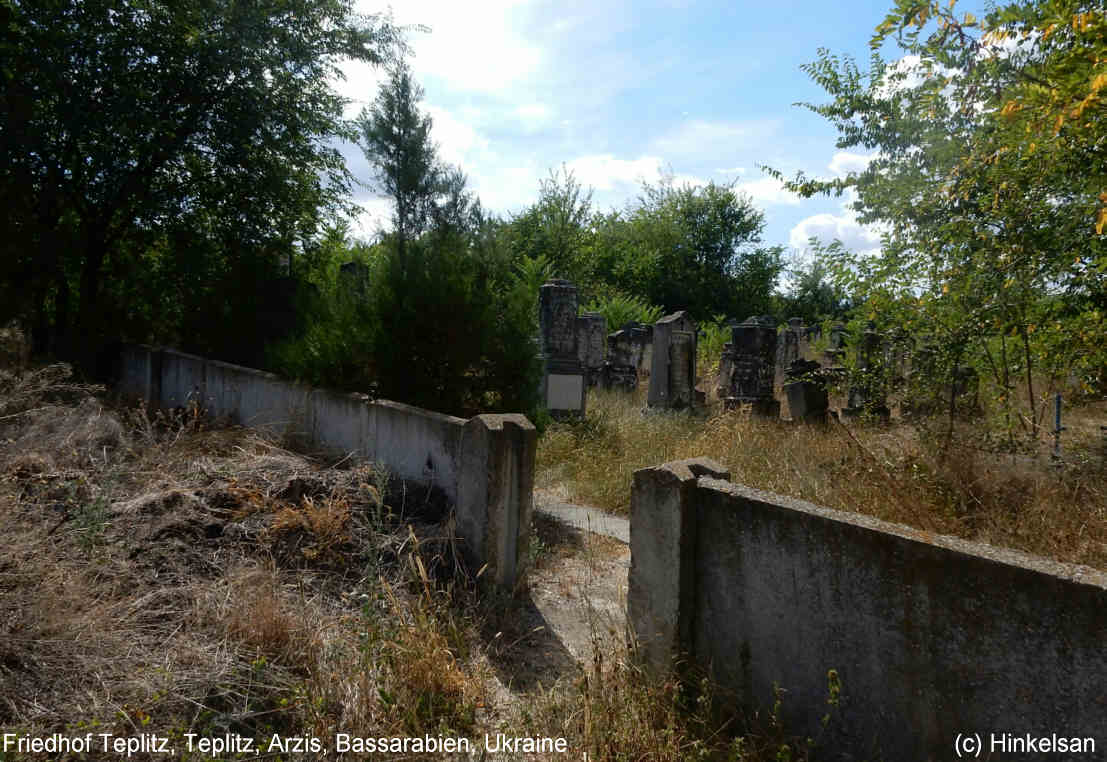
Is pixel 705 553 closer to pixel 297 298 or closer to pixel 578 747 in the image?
pixel 578 747

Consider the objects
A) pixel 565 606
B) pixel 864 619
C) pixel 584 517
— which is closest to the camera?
pixel 864 619

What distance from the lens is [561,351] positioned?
10.6 m

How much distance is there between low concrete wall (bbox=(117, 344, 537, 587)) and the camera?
15.1 feet

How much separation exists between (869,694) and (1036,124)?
340cm

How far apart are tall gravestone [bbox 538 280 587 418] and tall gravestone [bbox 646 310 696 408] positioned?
1443 mm

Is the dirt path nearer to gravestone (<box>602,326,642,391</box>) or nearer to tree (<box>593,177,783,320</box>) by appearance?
gravestone (<box>602,326,642,391</box>)

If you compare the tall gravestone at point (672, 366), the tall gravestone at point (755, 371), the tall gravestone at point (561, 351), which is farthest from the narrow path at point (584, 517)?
the tall gravestone at point (672, 366)

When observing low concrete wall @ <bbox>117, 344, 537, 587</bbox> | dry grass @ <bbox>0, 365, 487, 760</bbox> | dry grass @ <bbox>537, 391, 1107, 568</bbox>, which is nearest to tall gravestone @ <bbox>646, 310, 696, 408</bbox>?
dry grass @ <bbox>537, 391, 1107, 568</bbox>

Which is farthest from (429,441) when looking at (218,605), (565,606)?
(218,605)

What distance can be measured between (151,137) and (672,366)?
825 cm

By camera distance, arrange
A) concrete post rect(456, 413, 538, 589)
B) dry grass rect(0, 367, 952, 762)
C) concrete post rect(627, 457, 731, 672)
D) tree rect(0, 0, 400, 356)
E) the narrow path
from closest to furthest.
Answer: dry grass rect(0, 367, 952, 762), concrete post rect(627, 457, 731, 672), concrete post rect(456, 413, 538, 589), the narrow path, tree rect(0, 0, 400, 356)

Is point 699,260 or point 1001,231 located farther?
point 699,260

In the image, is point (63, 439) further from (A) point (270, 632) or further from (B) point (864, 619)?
(B) point (864, 619)

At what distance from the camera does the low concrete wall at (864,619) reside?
6.95 feet
